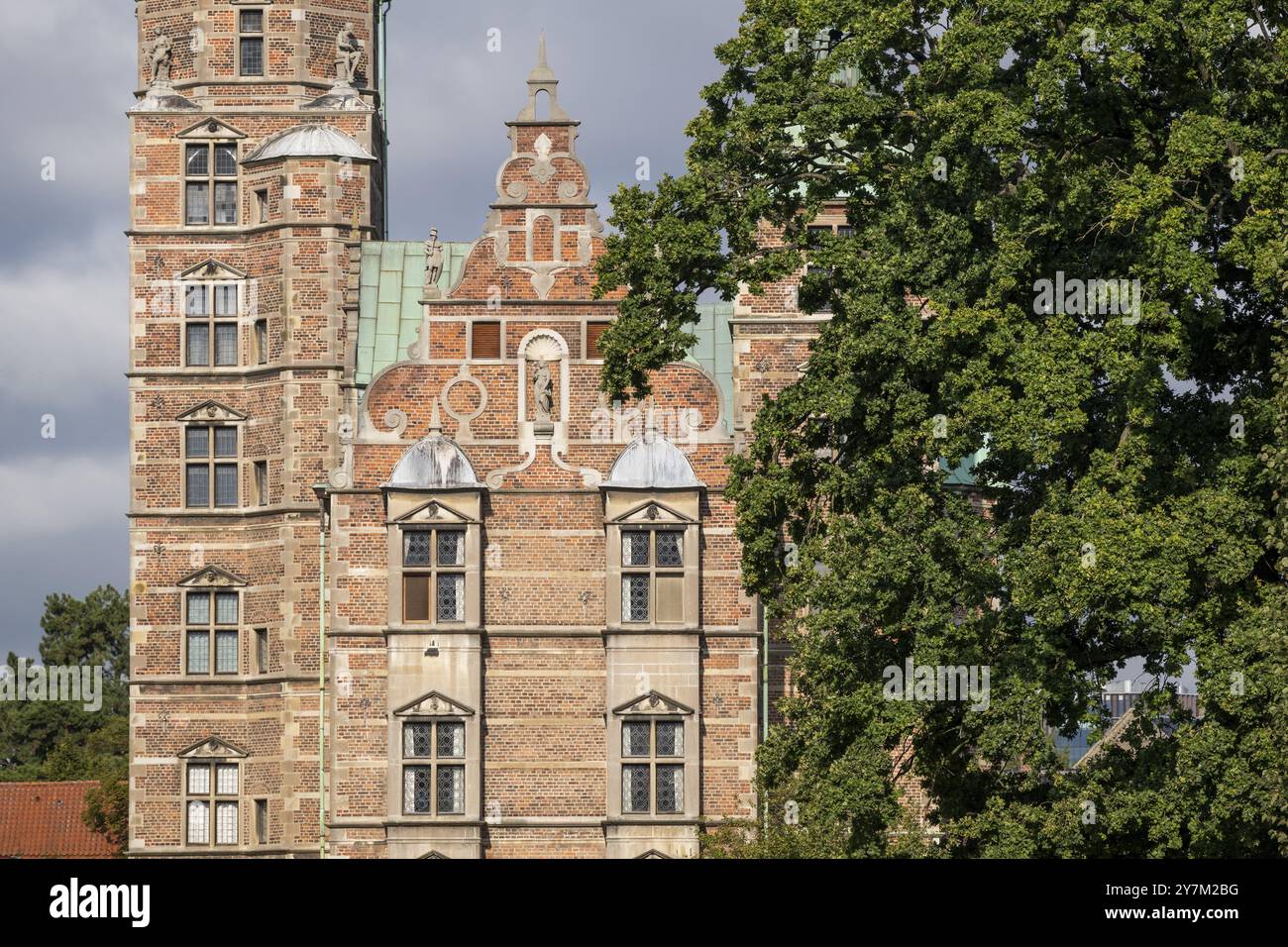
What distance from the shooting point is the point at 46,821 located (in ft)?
200

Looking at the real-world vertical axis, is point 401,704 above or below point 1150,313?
below

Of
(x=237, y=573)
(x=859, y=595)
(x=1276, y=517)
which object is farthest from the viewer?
(x=237, y=573)

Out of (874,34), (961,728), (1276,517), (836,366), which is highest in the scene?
(874,34)

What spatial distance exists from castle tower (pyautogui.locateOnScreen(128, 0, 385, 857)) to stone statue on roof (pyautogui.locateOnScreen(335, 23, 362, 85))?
4cm

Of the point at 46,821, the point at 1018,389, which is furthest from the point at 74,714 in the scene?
the point at 1018,389

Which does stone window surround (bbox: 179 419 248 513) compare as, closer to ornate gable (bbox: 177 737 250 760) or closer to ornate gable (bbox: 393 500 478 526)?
ornate gable (bbox: 177 737 250 760)

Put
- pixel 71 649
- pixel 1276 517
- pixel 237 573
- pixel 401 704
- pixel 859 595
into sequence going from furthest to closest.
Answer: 1. pixel 71 649
2. pixel 237 573
3. pixel 401 704
4. pixel 859 595
5. pixel 1276 517

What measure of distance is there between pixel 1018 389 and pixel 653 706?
12.9 meters

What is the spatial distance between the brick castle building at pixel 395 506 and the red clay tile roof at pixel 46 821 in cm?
1916

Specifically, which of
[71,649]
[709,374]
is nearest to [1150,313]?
[709,374]

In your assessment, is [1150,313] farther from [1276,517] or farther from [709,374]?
[709,374]

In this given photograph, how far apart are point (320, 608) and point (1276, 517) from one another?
1921 cm

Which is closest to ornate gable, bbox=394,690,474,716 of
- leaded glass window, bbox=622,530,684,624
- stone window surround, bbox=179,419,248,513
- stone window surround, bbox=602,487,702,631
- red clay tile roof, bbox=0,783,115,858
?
stone window surround, bbox=602,487,702,631

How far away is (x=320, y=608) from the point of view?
41.1m
